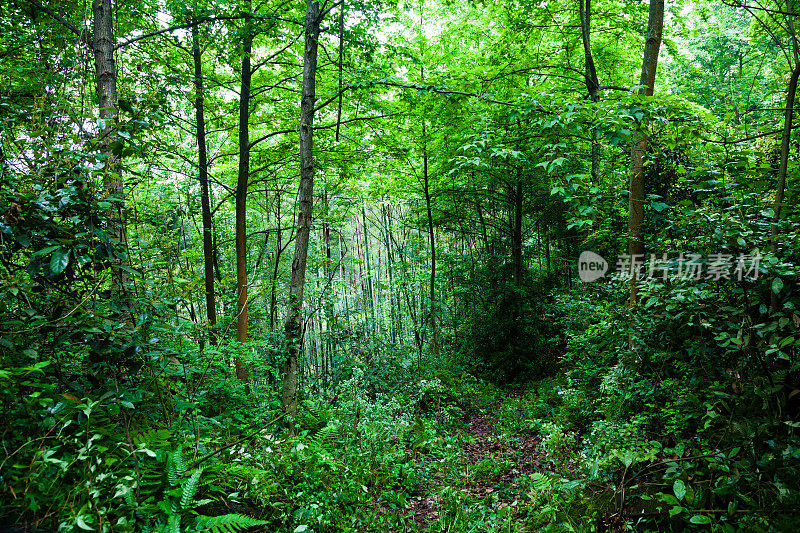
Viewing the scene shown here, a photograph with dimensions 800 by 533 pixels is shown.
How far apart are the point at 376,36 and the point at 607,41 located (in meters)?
4.59

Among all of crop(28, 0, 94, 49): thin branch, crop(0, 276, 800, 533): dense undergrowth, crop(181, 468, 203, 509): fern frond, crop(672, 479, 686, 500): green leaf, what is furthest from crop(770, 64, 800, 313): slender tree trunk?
crop(28, 0, 94, 49): thin branch

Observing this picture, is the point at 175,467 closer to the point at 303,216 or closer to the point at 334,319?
the point at 303,216

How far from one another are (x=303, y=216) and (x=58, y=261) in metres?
2.38

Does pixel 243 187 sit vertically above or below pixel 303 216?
above

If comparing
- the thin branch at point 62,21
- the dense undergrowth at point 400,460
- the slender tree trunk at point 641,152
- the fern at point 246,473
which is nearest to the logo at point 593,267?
the dense undergrowth at point 400,460

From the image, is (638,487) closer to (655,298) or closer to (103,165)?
(655,298)

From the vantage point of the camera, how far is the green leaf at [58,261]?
6.32 ft

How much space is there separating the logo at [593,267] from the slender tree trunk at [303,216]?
432 centimetres

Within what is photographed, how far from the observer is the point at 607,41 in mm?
6770

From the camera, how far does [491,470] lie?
4.28 meters

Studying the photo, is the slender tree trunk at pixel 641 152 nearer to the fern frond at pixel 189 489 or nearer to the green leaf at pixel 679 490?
the green leaf at pixel 679 490

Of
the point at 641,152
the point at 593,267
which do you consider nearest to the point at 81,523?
the point at 641,152

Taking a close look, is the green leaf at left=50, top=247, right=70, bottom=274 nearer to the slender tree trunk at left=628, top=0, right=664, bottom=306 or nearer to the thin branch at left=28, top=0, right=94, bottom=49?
the thin branch at left=28, top=0, right=94, bottom=49

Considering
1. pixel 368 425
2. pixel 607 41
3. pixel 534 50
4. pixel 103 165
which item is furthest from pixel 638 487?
pixel 607 41
